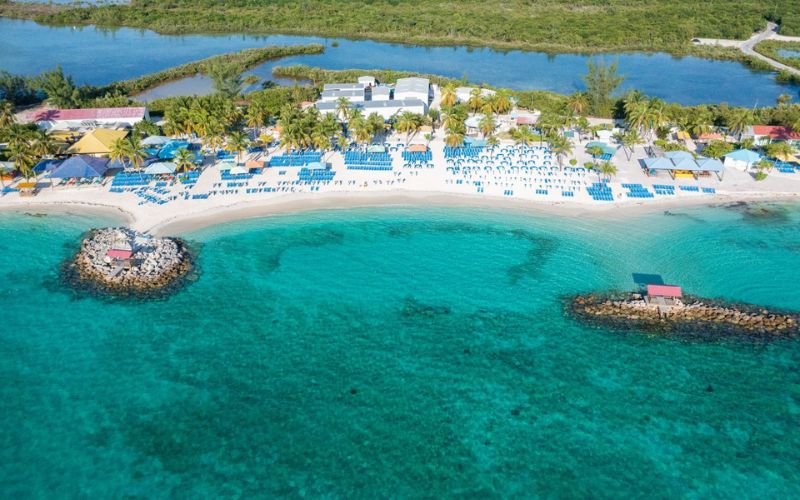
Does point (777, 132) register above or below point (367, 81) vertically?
below

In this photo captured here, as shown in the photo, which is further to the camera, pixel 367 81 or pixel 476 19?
pixel 476 19

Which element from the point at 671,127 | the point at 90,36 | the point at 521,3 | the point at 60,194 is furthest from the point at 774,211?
the point at 90,36

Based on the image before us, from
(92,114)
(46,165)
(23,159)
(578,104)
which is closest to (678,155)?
(578,104)

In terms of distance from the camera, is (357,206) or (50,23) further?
(50,23)

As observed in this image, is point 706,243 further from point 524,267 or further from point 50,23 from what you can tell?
point 50,23

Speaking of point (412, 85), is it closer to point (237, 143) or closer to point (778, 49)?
point (237, 143)
